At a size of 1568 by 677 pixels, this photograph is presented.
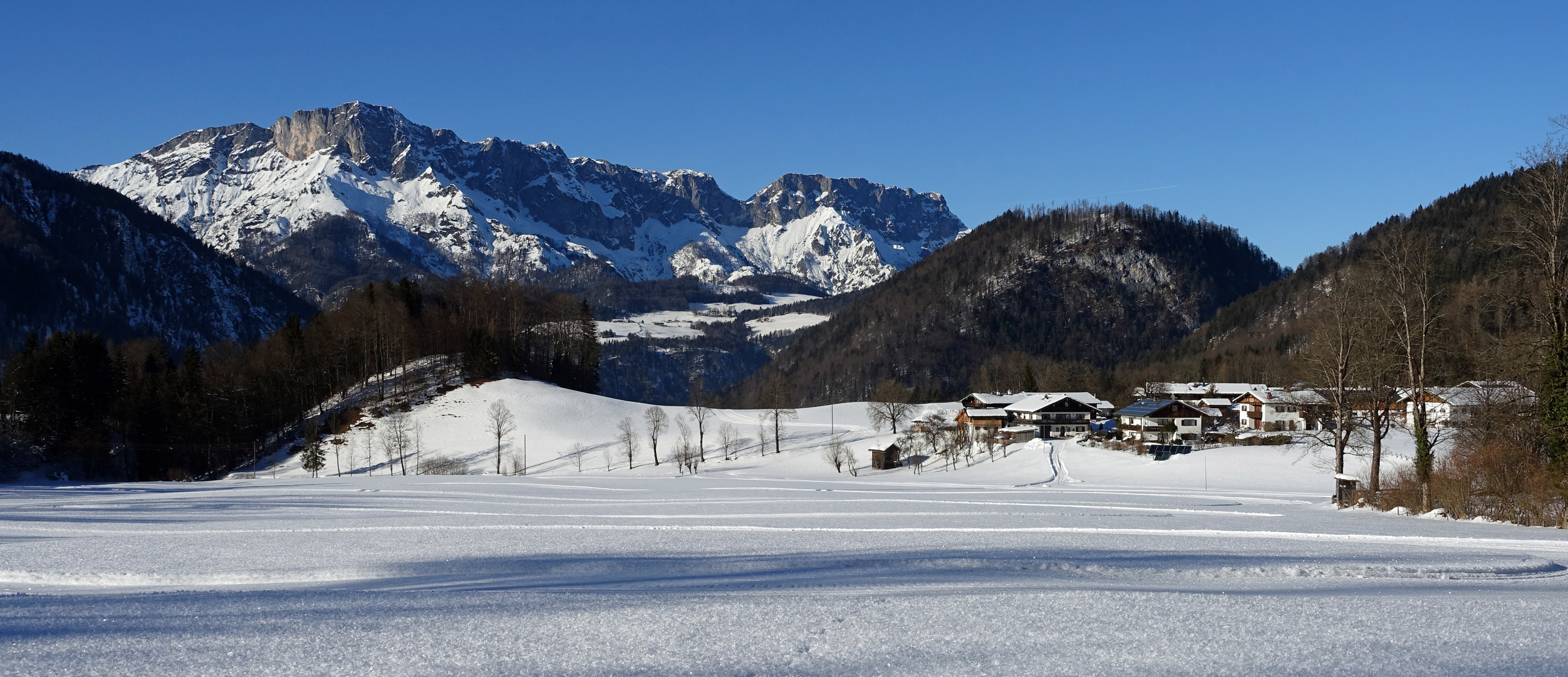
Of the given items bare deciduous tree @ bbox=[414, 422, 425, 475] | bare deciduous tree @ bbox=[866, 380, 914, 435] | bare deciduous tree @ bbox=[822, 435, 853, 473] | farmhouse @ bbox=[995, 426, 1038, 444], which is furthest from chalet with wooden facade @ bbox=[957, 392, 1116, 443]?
bare deciduous tree @ bbox=[414, 422, 425, 475]

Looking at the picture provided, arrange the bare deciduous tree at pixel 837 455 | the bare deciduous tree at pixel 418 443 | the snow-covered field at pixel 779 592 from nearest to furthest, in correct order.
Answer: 1. the snow-covered field at pixel 779 592
2. the bare deciduous tree at pixel 418 443
3. the bare deciduous tree at pixel 837 455

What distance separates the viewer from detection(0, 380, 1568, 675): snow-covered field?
8.32m

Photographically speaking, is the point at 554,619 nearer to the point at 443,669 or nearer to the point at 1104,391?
the point at 443,669

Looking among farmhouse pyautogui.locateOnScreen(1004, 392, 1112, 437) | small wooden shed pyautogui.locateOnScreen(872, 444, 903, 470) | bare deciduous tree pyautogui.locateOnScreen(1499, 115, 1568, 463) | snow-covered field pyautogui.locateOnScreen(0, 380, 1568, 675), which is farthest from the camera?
farmhouse pyautogui.locateOnScreen(1004, 392, 1112, 437)

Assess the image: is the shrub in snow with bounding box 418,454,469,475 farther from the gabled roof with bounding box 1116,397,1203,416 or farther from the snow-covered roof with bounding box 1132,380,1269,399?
Answer: the snow-covered roof with bounding box 1132,380,1269,399

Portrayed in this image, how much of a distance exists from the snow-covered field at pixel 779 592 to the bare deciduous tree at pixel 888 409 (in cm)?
7419

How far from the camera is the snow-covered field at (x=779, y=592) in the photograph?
832 cm

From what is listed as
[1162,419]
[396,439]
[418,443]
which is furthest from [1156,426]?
[396,439]

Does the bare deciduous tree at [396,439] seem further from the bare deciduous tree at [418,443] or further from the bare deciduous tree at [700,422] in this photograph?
the bare deciduous tree at [700,422]

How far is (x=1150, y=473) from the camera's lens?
63562 mm

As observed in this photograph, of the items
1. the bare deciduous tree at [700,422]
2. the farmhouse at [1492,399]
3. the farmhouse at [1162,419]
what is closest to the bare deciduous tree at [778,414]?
the bare deciduous tree at [700,422]

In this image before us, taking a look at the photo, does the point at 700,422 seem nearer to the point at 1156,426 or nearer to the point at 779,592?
the point at 1156,426

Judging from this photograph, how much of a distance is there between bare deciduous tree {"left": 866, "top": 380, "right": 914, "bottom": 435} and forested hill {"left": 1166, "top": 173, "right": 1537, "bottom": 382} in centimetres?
4261

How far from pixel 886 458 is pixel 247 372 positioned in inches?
2598
